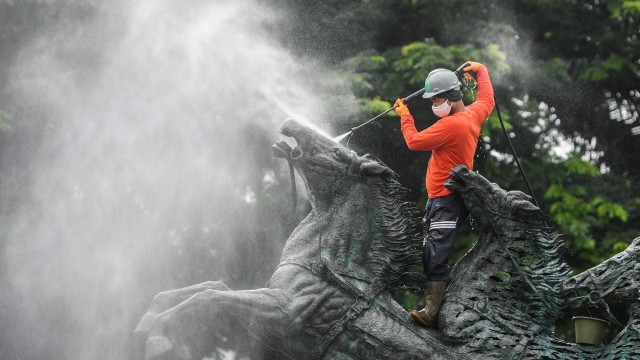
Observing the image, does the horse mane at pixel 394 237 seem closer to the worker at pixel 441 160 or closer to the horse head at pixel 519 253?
the worker at pixel 441 160

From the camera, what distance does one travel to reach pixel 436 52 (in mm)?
14062

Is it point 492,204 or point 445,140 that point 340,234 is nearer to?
point 445,140

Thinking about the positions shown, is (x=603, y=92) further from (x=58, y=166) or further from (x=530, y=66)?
(x=58, y=166)

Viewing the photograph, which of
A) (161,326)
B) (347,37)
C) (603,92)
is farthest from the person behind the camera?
(603,92)

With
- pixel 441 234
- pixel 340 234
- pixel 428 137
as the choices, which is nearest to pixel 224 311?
pixel 340 234

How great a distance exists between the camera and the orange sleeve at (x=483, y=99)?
8.12 metres

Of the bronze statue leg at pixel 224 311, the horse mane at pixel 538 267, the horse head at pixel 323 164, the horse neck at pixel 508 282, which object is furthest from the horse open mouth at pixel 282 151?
the horse mane at pixel 538 267

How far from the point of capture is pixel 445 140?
7.78 meters

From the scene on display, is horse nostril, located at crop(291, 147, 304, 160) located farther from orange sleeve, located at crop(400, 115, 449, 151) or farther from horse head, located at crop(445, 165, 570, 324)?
horse head, located at crop(445, 165, 570, 324)

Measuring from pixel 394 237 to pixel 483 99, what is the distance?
4.66 feet

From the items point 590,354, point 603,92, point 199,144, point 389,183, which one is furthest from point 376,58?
point 590,354

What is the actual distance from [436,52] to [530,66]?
2.15 meters

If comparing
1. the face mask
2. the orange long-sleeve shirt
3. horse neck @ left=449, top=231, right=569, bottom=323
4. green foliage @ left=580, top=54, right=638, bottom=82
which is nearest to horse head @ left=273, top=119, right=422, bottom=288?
the orange long-sleeve shirt

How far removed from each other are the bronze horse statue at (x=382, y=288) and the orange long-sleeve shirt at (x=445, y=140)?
220mm
